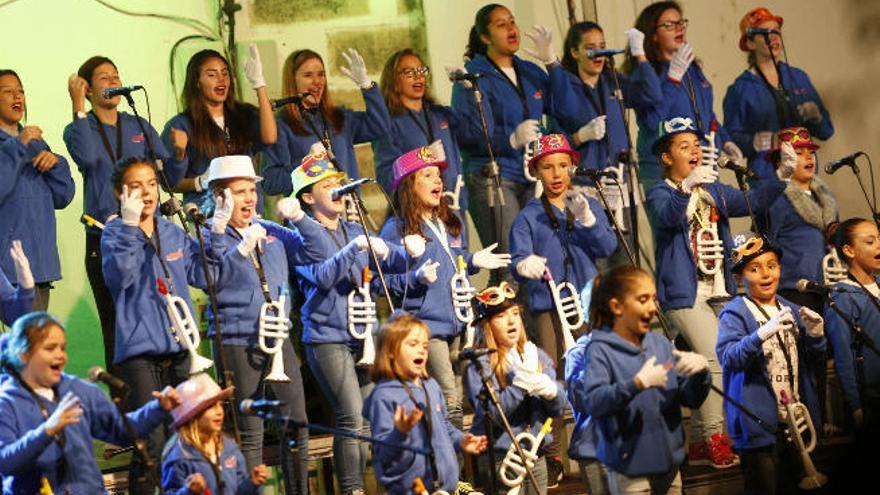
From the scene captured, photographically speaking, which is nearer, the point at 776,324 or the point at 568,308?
the point at 776,324

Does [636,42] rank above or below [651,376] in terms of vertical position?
above

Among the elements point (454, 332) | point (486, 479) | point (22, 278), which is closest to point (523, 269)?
point (454, 332)

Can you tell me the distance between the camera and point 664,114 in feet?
32.6

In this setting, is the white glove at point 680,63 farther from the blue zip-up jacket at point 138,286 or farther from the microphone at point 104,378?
the microphone at point 104,378

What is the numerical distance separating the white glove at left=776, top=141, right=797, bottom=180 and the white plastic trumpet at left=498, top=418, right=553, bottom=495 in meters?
3.09

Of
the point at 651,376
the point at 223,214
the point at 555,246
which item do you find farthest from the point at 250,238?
the point at 651,376

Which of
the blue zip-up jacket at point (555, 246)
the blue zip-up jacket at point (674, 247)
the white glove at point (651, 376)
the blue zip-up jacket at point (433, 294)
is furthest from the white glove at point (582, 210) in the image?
the white glove at point (651, 376)

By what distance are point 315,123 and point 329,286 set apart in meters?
1.54

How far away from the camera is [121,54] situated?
32.3 ft

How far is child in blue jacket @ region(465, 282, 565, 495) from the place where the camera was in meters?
7.23

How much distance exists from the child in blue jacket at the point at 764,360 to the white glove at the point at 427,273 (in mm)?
1465

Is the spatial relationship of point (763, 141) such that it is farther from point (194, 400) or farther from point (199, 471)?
point (199, 471)

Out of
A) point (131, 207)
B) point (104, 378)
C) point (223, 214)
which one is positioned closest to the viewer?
point (104, 378)

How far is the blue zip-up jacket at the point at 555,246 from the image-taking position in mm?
8594
